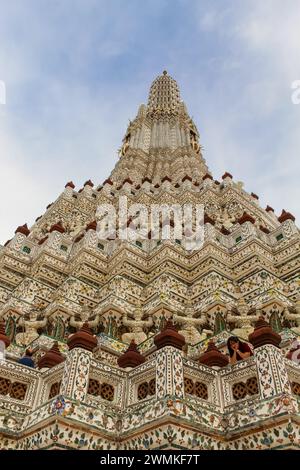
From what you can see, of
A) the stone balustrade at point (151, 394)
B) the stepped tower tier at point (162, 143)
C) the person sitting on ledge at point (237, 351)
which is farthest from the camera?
the stepped tower tier at point (162, 143)

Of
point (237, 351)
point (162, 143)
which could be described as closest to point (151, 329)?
point (237, 351)

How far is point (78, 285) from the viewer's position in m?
13.9

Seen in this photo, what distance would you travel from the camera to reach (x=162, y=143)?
3312 cm

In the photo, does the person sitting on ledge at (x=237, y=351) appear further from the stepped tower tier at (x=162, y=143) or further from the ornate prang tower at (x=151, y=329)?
the stepped tower tier at (x=162, y=143)

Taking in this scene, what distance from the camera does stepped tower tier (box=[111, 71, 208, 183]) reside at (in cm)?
2838

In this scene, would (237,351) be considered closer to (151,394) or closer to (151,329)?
(151,394)

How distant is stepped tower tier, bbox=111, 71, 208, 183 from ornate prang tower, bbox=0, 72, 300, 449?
367 centimetres

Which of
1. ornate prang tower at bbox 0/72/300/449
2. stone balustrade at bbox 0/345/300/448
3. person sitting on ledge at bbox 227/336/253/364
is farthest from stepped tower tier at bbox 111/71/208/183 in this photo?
stone balustrade at bbox 0/345/300/448

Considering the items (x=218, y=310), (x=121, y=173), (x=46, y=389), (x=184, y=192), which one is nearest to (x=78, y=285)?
(x=218, y=310)

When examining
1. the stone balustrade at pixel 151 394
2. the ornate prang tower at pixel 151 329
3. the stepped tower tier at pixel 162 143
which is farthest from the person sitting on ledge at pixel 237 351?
the stepped tower tier at pixel 162 143

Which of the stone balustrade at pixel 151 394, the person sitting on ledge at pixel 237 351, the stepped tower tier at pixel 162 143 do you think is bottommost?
the stone balustrade at pixel 151 394

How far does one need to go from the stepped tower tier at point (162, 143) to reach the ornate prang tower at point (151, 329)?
12.0 ft

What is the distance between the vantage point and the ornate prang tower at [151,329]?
6285 mm
